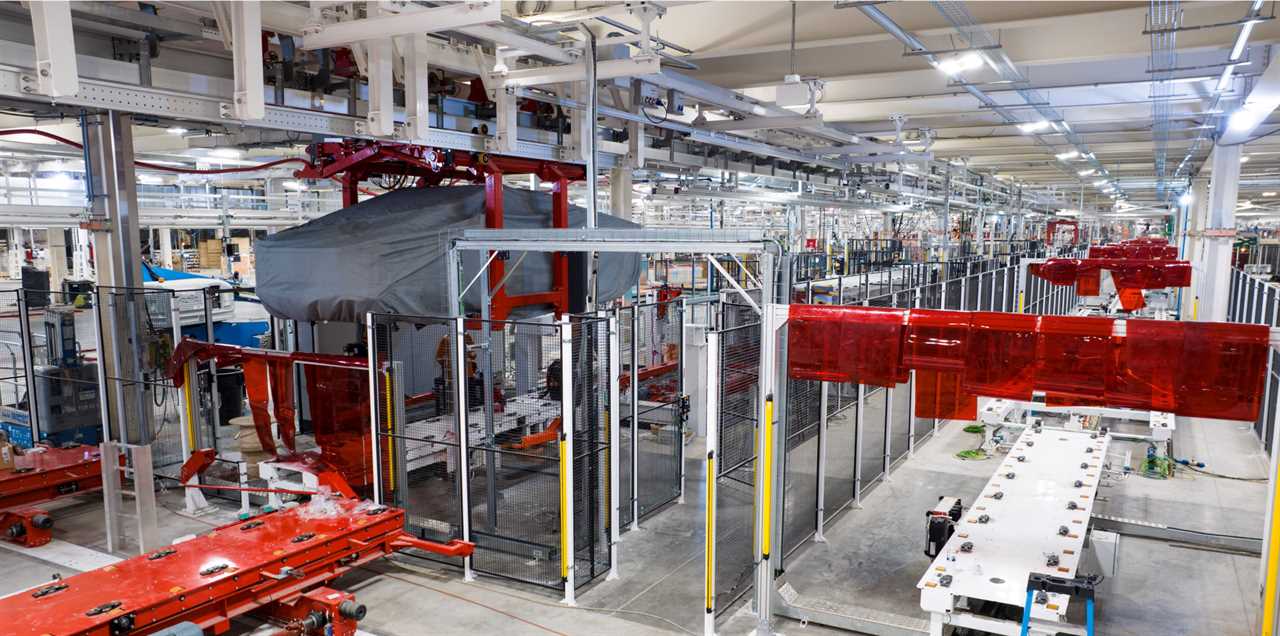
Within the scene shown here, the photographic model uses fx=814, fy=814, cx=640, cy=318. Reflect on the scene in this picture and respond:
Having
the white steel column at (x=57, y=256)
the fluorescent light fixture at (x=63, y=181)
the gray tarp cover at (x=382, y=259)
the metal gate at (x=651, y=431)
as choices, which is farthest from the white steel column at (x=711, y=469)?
the white steel column at (x=57, y=256)

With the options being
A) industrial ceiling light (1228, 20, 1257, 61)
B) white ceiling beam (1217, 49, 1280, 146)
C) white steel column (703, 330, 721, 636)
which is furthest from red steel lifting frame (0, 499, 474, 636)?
white ceiling beam (1217, 49, 1280, 146)

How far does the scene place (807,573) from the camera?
307 inches

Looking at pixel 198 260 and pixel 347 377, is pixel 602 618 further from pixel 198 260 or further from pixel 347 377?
pixel 198 260

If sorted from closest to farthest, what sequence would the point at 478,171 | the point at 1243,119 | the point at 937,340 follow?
the point at 937,340, the point at 478,171, the point at 1243,119

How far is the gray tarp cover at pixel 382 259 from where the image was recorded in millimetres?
8016

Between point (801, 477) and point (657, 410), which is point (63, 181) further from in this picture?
point (801, 477)

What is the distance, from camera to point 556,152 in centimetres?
884

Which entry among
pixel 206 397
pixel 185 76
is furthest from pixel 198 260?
pixel 185 76

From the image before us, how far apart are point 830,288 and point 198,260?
2496cm

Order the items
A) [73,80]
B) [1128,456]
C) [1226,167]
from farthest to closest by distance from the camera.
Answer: [1226,167]
[1128,456]
[73,80]

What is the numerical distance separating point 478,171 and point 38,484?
19.0 ft

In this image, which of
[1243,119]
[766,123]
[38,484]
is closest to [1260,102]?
[1243,119]

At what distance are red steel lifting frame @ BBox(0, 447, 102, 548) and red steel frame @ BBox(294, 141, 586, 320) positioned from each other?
161 inches

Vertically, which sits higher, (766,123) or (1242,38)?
(1242,38)
